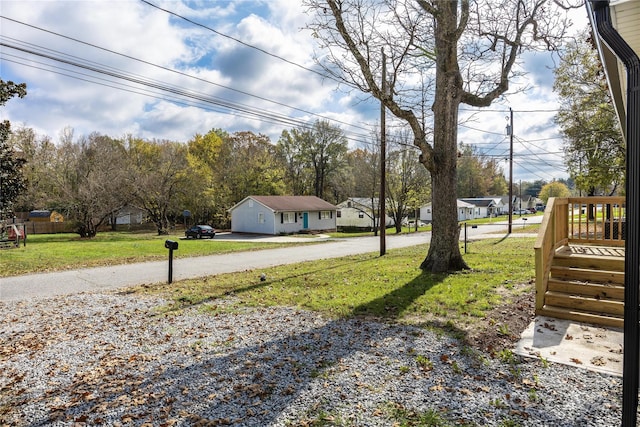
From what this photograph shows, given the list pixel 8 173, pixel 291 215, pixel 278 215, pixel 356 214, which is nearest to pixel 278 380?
pixel 8 173

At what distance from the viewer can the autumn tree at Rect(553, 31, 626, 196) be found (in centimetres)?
1614

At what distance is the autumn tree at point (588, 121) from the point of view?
16141 mm

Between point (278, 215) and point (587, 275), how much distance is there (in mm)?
25814

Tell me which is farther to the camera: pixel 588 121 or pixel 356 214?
pixel 356 214

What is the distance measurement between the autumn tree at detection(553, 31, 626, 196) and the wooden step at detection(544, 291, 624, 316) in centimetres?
1361

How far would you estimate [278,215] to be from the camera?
3055cm

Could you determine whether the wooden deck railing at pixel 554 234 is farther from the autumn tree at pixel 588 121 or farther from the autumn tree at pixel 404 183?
the autumn tree at pixel 404 183

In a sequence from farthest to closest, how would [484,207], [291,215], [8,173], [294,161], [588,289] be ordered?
[484,207], [294,161], [291,215], [8,173], [588,289]

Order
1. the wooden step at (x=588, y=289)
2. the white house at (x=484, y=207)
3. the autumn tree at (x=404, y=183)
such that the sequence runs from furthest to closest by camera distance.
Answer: the white house at (x=484, y=207) → the autumn tree at (x=404, y=183) → the wooden step at (x=588, y=289)

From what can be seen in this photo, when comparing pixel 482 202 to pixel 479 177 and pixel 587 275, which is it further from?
pixel 587 275

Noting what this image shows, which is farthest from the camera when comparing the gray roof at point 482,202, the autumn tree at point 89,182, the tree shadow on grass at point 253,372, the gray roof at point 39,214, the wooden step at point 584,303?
the gray roof at point 482,202

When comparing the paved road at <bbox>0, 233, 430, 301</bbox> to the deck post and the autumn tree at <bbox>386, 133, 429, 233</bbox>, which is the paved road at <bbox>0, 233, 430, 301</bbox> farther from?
the autumn tree at <bbox>386, 133, 429, 233</bbox>

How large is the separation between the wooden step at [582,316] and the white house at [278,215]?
2534cm

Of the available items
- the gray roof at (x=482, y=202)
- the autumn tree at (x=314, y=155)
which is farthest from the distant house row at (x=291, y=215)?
the gray roof at (x=482, y=202)
